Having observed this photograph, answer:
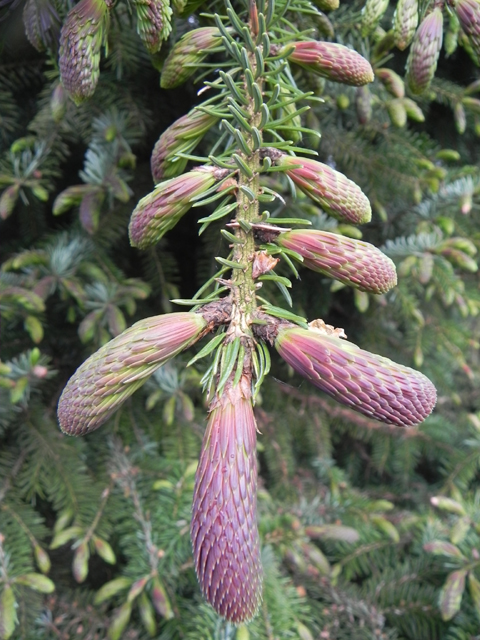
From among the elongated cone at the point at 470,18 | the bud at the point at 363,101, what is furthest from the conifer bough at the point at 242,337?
the bud at the point at 363,101

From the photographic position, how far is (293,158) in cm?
43

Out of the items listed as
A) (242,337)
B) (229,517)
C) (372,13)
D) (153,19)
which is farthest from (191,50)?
(229,517)

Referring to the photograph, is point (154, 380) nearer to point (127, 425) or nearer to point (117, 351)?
point (127, 425)

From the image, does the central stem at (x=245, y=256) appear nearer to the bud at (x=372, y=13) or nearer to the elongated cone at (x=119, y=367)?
the elongated cone at (x=119, y=367)

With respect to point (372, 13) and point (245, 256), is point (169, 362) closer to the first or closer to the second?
point (245, 256)

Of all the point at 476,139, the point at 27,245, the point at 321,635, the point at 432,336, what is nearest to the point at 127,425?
the point at 27,245

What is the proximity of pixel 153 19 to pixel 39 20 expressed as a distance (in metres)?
0.18

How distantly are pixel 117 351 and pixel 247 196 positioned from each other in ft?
0.55

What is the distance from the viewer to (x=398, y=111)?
79 cm

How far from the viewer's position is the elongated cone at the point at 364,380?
0.33 metres

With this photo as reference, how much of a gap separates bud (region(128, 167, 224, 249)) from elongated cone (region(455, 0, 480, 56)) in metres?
0.30

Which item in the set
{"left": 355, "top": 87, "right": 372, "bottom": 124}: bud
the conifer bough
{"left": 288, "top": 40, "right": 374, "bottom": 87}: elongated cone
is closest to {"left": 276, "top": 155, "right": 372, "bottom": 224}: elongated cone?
the conifer bough

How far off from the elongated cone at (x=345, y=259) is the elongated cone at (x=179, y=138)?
15 cm

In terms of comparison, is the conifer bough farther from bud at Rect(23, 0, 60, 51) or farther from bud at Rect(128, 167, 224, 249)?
bud at Rect(23, 0, 60, 51)
